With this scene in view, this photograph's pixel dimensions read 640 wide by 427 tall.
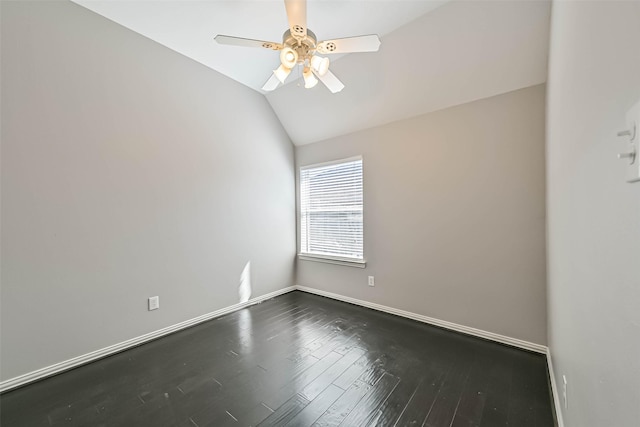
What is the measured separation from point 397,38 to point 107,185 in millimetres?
3001

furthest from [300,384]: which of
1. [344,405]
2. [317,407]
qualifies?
[344,405]

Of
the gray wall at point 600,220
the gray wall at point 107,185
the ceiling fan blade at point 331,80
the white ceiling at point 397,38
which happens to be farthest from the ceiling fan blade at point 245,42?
the gray wall at point 600,220

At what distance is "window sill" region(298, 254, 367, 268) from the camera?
3302 millimetres

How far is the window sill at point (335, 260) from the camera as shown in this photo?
330 cm

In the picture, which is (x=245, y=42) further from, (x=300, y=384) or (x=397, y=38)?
(x=300, y=384)

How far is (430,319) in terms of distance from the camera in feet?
9.02

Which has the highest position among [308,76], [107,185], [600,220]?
[308,76]

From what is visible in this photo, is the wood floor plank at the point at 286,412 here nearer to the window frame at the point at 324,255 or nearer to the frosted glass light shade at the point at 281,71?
the window frame at the point at 324,255

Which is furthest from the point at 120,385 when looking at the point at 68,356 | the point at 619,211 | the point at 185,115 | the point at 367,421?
the point at 619,211

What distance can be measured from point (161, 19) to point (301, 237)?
3.04 m

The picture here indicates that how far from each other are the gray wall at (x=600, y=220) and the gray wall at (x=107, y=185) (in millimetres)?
3089

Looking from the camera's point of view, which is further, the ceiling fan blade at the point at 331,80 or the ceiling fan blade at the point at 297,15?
the ceiling fan blade at the point at 331,80

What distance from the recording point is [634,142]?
47 cm

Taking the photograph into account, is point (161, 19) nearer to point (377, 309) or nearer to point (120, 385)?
point (120, 385)
